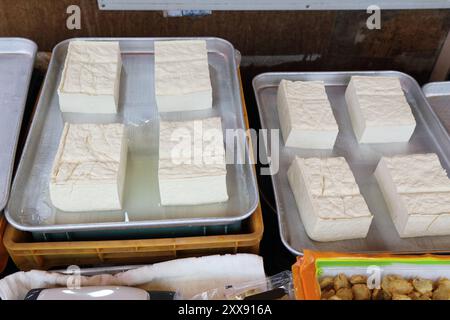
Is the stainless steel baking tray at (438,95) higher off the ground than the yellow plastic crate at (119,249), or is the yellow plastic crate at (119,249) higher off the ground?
the stainless steel baking tray at (438,95)

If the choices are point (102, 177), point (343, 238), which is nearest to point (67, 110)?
point (102, 177)

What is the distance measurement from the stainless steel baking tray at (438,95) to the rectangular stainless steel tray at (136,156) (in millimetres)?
954

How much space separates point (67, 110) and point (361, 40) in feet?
4.69

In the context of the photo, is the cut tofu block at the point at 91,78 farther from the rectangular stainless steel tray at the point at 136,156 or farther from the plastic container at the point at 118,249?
the plastic container at the point at 118,249

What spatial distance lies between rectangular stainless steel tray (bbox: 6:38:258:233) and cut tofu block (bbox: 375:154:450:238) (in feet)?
1.71

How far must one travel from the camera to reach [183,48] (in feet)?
6.41

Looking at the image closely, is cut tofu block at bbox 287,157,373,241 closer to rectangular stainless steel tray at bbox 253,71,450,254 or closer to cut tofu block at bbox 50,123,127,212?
rectangular stainless steel tray at bbox 253,71,450,254

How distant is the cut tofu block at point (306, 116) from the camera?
181 centimetres

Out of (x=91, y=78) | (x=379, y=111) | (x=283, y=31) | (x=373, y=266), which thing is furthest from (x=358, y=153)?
(x=91, y=78)

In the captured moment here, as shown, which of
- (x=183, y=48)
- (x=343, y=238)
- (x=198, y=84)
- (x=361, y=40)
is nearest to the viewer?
(x=343, y=238)

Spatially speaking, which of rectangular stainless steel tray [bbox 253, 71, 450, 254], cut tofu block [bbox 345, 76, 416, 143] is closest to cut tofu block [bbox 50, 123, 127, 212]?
rectangular stainless steel tray [bbox 253, 71, 450, 254]

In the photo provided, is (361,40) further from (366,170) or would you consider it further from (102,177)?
(102,177)

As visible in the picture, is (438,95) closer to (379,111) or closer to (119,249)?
(379,111)

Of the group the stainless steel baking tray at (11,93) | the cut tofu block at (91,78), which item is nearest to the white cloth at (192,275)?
the stainless steel baking tray at (11,93)
